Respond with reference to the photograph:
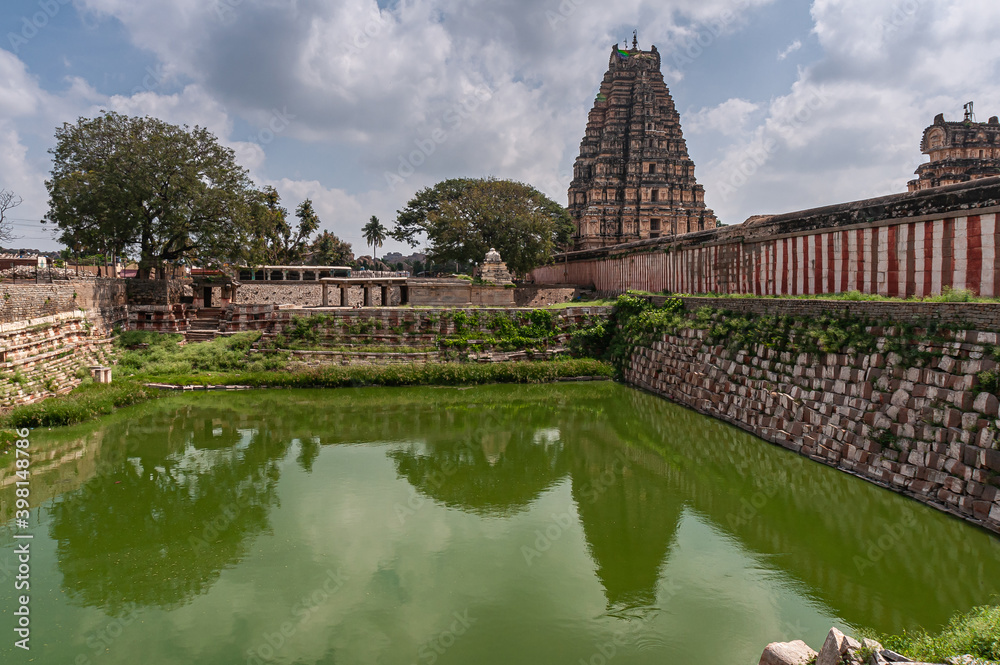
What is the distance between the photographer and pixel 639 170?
130ft

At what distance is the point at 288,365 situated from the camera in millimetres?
20094

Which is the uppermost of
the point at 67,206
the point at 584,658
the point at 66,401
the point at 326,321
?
the point at 67,206

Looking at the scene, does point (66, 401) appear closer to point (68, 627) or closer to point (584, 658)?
point (68, 627)

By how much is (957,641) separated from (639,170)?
3765cm

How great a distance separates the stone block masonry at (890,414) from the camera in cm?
775

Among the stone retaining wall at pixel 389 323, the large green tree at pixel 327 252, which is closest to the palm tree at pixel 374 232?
the large green tree at pixel 327 252

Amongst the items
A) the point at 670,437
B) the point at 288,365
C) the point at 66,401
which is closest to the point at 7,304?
the point at 66,401

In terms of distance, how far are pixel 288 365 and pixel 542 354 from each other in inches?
345

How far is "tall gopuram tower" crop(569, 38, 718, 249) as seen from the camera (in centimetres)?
3956

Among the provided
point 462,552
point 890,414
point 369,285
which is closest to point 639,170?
point 369,285

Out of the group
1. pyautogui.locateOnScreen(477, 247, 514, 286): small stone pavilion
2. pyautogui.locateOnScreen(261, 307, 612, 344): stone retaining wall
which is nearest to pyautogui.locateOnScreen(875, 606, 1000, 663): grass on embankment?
pyautogui.locateOnScreen(261, 307, 612, 344): stone retaining wall

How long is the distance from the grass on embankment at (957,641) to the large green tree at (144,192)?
902 inches

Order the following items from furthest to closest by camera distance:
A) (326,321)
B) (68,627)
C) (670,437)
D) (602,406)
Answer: (326,321), (602,406), (670,437), (68,627)

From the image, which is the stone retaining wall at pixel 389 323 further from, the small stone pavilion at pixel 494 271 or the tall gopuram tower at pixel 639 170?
the tall gopuram tower at pixel 639 170
